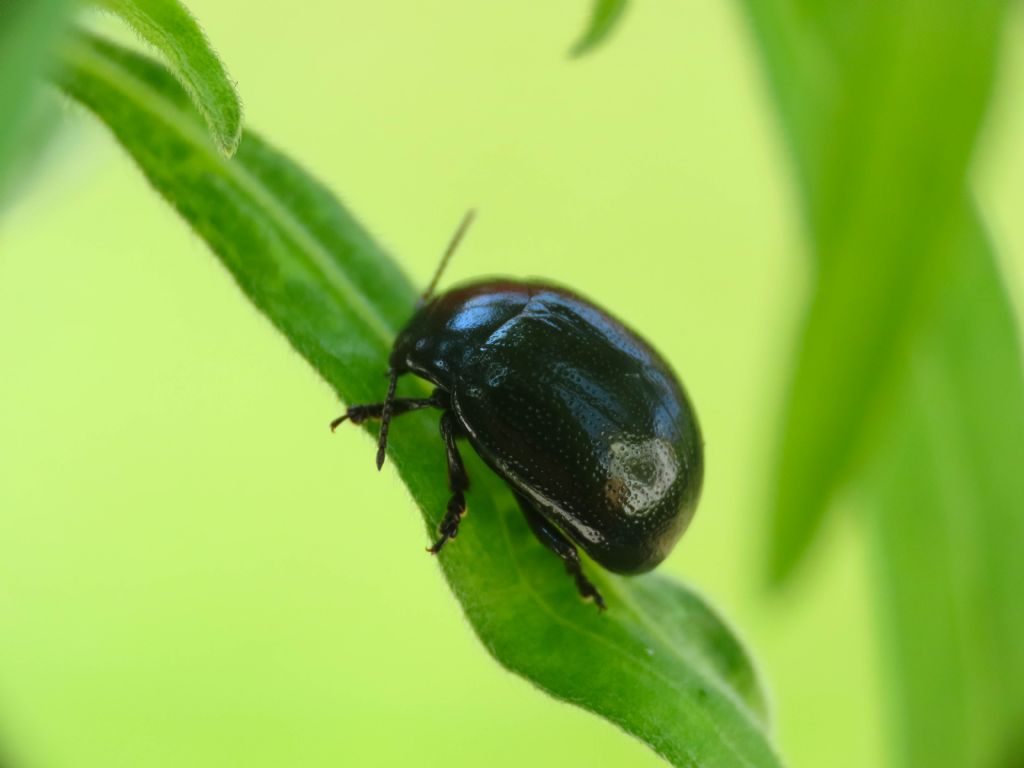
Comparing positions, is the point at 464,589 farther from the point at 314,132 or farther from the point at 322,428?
the point at 314,132

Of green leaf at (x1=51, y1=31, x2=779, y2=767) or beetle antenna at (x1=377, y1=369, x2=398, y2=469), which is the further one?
beetle antenna at (x1=377, y1=369, x2=398, y2=469)

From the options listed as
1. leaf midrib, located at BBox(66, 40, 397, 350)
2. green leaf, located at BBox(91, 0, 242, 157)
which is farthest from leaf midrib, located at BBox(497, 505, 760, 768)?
green leaf, located at BBox(91, 0, 242, 157)

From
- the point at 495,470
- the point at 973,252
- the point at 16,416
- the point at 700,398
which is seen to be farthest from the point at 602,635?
the point at 700,398

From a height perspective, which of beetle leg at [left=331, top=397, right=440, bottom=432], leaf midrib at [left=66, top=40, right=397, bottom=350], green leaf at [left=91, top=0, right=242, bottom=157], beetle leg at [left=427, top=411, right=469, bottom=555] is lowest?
beetle leg at [left=427, top=411, right=469, bottom=555]

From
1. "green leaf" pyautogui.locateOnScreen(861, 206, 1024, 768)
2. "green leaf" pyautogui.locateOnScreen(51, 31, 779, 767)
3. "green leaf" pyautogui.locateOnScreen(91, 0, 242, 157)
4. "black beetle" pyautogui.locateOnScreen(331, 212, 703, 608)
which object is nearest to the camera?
"green leaf" pyautogui.locateOnScreen(91, 0, 242, 157)

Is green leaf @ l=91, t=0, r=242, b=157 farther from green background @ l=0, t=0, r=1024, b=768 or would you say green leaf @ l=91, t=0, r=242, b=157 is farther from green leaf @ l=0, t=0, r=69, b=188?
green background @ l=0, t=0, r=1024, b=768

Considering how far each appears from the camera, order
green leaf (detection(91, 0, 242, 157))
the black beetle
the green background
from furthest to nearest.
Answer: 1. the green background
2. the black beetle
3. green leaf (detection(91, 0, 242, 157))

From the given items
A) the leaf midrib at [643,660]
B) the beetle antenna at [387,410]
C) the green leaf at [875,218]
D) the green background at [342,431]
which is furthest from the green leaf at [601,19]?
the green background at [342,431]
